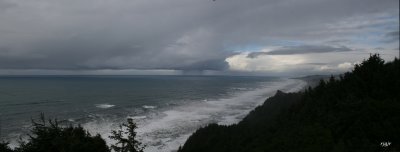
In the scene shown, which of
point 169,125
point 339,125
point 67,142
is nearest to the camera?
point 67,142

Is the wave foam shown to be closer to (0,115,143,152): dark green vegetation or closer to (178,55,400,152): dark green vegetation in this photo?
(178,55,400,152): dark green vegetation

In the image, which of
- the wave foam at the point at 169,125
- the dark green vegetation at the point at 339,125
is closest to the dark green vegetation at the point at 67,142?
the dark green vegetation at the point at 339,125

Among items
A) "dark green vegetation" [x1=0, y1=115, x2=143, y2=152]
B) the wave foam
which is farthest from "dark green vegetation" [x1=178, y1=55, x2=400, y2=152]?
"dark green vegetation" [x1=0, y1=115, x2=143, y2=152]

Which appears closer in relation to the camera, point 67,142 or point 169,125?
point 67,142

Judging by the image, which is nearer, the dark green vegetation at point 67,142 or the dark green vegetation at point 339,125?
the dark green vegetation at point 339,125

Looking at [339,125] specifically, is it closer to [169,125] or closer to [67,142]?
[67,142]

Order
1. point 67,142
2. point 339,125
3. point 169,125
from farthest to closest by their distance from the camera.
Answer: point 169,125
point 339,125
point 67,142

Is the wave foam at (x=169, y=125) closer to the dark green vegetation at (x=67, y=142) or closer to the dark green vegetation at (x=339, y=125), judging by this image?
the dark green vegetation at (x=339, y=125)

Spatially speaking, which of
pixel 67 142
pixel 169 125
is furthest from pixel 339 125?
pixel 169 125

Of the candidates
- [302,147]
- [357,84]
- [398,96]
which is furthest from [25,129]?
[398,96]

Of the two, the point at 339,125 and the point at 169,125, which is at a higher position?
the point at 339,125
